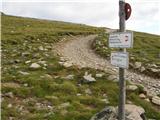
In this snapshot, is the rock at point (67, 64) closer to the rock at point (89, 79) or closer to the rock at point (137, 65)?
the rock at point (89, 79)

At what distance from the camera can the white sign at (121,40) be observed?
11.0m

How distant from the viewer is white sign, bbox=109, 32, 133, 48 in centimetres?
1099

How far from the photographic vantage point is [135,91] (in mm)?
17812

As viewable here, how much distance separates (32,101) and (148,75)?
9.44 m

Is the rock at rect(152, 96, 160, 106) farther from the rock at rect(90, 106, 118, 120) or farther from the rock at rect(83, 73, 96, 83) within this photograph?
the rock at rect(90, 106, 118, 120)

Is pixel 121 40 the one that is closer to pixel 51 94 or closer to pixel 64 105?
pixel 64 105

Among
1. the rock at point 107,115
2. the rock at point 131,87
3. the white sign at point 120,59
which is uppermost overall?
the white sign at point 120,59

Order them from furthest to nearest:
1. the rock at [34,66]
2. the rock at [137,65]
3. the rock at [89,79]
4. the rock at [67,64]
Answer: the rock at [137,65]
the rock at [67,64]
the rock at [34,66]
the rock at [89,79]

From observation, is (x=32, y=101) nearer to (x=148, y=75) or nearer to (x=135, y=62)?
(x=148, y=75)

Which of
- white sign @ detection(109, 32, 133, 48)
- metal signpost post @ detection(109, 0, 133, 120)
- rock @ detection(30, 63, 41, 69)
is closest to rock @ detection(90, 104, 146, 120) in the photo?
metal signpost post @ detection(109, 0, 133, 120)

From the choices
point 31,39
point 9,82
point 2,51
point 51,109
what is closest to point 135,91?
point 51,109

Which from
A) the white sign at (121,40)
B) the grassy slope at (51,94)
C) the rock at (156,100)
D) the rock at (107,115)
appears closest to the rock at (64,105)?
the grassy slope at (51,94)

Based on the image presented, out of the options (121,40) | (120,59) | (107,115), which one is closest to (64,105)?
(107,115)

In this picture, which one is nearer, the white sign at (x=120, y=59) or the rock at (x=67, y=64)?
the white sign at (x=120, y=59)
